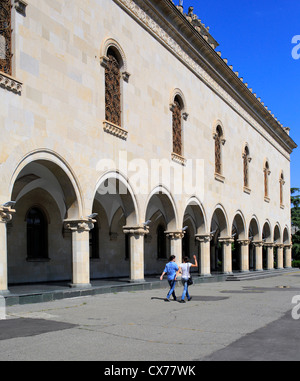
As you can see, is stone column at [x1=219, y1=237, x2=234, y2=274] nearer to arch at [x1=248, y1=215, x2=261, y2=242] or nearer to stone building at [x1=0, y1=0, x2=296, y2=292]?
stone building at [x1=0, y1=0, x2=296, y2=292]

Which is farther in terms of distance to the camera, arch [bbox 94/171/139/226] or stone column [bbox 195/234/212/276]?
stone column [bbox 195/234/212/276]

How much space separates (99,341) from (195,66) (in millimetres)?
19850

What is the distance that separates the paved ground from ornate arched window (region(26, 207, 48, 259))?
21.0 feet

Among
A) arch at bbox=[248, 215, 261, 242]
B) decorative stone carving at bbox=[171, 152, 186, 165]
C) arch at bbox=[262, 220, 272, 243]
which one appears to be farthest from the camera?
arch at bbox=[262, 220, 272, 243]

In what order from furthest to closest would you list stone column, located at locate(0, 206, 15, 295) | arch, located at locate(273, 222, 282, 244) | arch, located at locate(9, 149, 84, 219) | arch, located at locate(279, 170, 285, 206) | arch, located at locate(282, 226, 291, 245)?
arch, located at locate(282, 226, 291, 245), arch, located at locate(279, 170, 285, 206), arch, located at locate(273, 222, 282, 244), arch, located at locate(9, 149, 84, 219), stone column, located at locate(0, 206, 15, 295)

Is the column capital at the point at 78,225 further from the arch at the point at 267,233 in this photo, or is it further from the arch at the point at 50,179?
the arch at the point at 267,233

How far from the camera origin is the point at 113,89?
17.8 m

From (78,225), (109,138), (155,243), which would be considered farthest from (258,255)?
(78,225)

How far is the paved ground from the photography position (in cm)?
684

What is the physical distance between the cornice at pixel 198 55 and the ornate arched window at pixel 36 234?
344 inches

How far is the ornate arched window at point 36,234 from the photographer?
1939cm

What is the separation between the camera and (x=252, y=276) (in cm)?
3009

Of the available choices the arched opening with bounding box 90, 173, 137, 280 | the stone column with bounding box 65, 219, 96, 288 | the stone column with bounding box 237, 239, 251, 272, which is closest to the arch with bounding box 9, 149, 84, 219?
the stone column with bounding box 65, 219, 96, 288

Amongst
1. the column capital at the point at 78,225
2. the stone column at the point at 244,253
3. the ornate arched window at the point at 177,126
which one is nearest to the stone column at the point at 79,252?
the column capital at the point at 78,225
